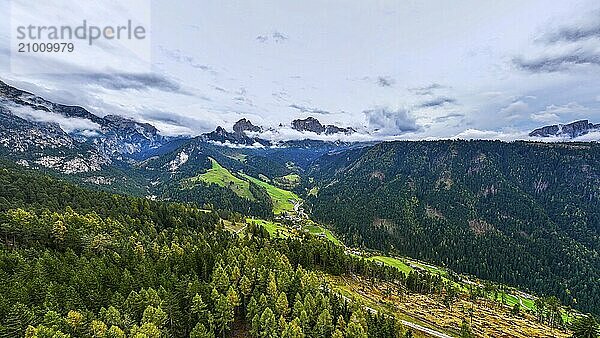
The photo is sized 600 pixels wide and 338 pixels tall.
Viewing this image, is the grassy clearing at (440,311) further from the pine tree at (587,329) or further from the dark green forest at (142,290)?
the dark green forest at (142,290)

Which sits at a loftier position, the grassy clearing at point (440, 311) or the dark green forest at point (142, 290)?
the dark green forest at point (142, 290)

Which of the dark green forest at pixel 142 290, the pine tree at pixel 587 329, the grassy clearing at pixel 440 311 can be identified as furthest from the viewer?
the grassy clearing at pixel 440 311

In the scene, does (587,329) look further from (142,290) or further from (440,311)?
(142,290)

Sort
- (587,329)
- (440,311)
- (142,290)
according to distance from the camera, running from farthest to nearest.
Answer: (440,311) < (587,329) < (142,290)

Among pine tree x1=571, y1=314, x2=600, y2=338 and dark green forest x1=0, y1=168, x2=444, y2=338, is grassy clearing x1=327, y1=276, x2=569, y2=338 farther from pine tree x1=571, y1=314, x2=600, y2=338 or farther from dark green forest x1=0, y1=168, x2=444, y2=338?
dark green forest x1=0, y1=168, x2=444, y2=338

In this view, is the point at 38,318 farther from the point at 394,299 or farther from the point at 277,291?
the point at 394,299

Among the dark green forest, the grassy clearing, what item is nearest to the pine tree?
the grassy clearing

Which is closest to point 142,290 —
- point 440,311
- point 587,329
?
point 440,311

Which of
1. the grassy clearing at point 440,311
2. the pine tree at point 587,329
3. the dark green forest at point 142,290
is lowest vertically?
the grassy clearing at point 440,311

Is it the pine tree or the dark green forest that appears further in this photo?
the pine tree

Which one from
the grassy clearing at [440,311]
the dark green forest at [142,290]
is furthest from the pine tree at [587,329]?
the dark green forest at [142,290]

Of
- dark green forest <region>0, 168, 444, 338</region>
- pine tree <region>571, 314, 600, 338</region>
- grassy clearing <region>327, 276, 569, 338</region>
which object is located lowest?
grassy clearing <region>327, 276, 569, 338</region>
